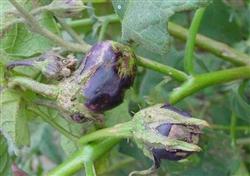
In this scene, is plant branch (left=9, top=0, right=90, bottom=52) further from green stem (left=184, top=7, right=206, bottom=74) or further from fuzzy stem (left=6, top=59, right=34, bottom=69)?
green stem (left=184, top=7, right=206, bottom=74)

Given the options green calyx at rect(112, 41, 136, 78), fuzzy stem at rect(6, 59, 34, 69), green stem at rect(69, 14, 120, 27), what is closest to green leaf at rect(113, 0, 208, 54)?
green calyx at rect(112, 41, 136, 78)

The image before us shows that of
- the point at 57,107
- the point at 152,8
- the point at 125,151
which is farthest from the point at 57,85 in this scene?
the point at 125,151

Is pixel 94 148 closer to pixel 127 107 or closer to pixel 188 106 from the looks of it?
pixel 127 107

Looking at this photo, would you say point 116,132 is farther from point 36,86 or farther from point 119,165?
point 119,165

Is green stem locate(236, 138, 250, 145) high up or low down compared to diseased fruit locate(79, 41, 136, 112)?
down

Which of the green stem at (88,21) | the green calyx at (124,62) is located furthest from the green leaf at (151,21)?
the green stem at (88,21)
